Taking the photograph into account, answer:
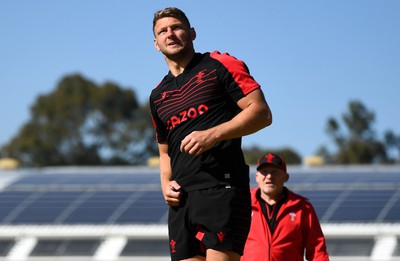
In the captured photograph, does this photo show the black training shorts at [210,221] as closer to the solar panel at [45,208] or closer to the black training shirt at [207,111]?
the black training shirt at [207,111]

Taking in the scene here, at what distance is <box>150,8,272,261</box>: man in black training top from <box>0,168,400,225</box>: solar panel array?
1487 cm

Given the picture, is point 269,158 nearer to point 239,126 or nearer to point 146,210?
point 239,126

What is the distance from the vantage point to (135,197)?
79.2 ft

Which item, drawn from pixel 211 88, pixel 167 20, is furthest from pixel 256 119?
pixel 167 20

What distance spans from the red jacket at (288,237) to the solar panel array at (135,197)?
37.9ft

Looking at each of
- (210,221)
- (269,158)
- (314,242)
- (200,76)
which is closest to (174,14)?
(200,76)

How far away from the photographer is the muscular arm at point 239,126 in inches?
217

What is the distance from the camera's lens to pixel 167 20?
5.85 m

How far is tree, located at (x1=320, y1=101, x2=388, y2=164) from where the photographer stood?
7290 cm

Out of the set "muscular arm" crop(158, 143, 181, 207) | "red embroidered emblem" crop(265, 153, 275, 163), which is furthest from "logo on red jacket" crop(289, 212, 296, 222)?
"muscular arm" crop(158, 143, 181, 207)

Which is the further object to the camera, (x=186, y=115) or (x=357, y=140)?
(x=357, y=140)

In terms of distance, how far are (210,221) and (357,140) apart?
70741 millimetres

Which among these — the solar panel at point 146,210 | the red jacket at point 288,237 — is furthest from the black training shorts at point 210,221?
the solar panel at point 146,210

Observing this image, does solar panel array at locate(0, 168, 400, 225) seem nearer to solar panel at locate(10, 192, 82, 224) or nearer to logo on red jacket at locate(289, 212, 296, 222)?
solar panel at locate(10, 192, 82, 224)
